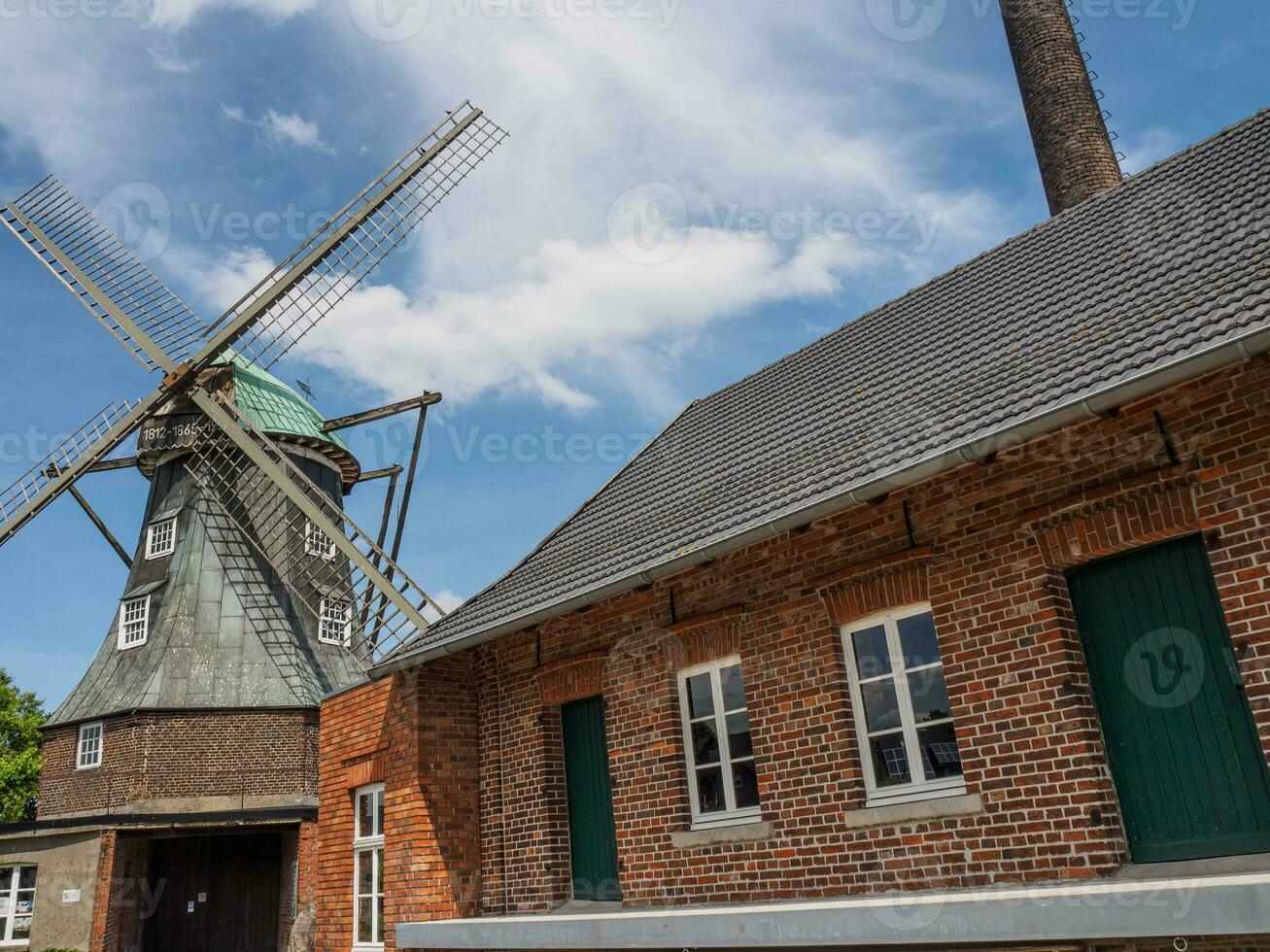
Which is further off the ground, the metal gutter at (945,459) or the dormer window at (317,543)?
the dormer window at (317,543)

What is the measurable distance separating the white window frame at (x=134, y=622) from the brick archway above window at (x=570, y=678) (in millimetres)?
16792

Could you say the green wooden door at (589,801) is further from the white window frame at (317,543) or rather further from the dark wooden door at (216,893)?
the dark wooden door at (216,893)

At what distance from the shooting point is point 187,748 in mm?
21406

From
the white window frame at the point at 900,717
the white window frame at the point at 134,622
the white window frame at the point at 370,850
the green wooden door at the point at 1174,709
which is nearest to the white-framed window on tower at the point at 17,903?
the white window frame at the point at 134,622

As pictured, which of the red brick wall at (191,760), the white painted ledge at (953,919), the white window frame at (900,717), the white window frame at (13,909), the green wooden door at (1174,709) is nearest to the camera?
the white painted ledge at (953,919)

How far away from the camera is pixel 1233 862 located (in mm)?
5605

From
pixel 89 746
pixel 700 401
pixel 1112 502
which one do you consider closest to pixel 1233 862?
pixel 1112 502

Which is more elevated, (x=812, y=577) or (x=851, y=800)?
(x=812, y=577)

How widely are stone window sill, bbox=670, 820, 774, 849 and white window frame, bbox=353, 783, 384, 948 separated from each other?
13.7 ft

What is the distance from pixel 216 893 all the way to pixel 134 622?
21.1ft

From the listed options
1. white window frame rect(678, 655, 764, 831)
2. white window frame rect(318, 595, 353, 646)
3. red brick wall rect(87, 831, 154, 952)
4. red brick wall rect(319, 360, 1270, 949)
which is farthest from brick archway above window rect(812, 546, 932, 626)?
white window frame rect(318, 595, 353, 646)

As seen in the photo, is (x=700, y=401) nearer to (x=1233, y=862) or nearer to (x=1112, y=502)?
(x=1112, y=502)

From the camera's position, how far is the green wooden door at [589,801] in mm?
9352

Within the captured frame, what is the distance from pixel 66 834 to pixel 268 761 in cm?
392
